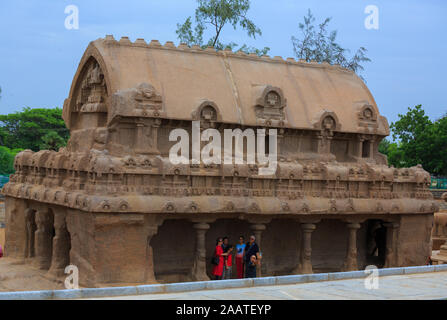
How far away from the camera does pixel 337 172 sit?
1936cm

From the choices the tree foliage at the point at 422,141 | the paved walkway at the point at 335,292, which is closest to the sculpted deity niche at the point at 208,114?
the paved walkway at the point at 335,292

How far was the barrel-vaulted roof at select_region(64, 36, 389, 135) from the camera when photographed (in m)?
18.2

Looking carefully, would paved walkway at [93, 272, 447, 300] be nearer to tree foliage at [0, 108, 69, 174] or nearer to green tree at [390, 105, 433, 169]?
green tree at [390, 105, 433, 169]

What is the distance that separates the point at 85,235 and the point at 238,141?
518 cm

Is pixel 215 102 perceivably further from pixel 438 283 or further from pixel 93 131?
pixel 438 283

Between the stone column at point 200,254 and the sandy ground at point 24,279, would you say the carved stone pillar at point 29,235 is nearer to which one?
the sandy ground at point 24,279

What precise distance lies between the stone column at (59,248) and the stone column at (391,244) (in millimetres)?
9622

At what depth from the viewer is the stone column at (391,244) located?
20.5 metres

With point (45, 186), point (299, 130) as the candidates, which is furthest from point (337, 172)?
point (45, 186)

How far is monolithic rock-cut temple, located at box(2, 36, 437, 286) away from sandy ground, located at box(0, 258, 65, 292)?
0.44 metres
